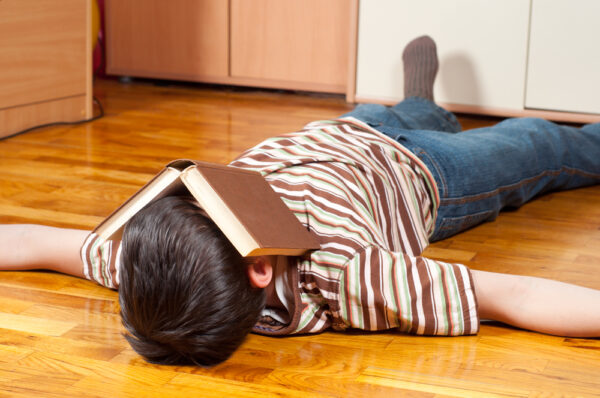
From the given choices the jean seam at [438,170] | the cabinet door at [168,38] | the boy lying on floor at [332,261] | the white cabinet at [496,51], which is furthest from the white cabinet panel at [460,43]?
the jean seam at [438,170]

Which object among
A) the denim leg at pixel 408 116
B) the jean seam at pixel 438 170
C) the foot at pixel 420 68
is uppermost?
the foot at pixel 420 68

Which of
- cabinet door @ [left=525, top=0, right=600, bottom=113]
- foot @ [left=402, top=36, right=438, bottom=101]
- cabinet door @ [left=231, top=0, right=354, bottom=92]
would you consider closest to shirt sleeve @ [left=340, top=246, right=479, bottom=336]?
foot @ [left=402, top=36, right=438, bottom=101]

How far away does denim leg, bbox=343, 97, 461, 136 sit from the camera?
53.6 inches

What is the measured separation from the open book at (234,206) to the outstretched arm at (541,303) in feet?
0.69

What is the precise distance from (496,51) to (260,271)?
1.74 meters

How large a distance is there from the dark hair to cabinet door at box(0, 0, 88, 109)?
1.37 meters

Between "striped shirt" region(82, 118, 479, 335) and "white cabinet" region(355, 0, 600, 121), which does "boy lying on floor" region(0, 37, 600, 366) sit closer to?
"striped shirt" region(82, 118, 479, 335)

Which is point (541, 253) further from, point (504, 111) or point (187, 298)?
point (504, 111)

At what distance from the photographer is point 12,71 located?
1.99m

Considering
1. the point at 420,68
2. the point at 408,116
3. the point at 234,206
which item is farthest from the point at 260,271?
the point at 420,68

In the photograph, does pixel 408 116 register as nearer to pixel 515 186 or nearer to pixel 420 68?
pixel 515 186

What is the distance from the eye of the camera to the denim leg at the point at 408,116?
4.47 ft

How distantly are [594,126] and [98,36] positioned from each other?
2.02 metres

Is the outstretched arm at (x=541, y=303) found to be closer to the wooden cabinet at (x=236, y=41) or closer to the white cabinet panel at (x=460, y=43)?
the white cabinet panel at (x=460, y=43)
